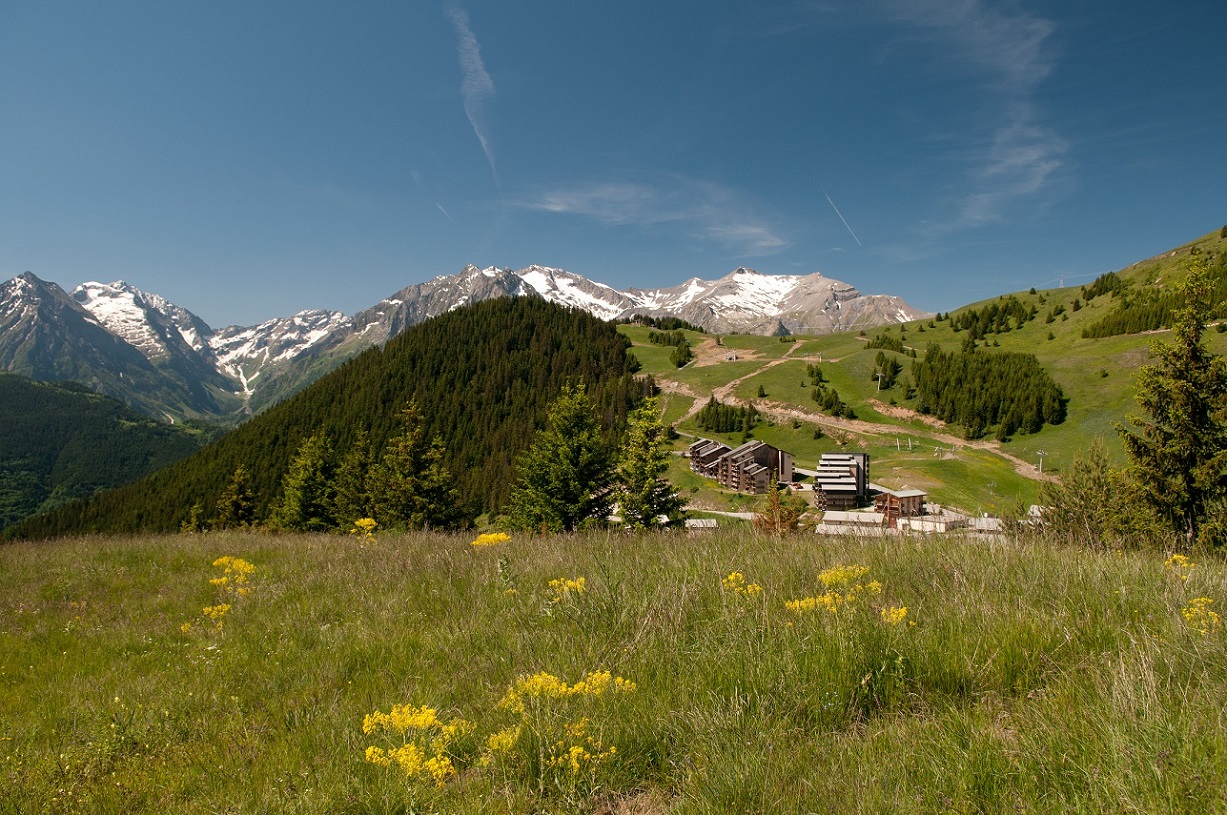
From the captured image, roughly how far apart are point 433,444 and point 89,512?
132 metres

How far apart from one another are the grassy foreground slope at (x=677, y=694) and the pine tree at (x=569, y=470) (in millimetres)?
21509

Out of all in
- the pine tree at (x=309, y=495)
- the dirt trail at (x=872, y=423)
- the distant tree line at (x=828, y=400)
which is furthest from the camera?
the distant tree line at (x=828, y=400)

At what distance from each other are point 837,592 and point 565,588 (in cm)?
256

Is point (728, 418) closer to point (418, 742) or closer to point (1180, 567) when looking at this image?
point (1180, 567)

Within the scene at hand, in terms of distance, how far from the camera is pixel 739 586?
5.21m

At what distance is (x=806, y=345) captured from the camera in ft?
433

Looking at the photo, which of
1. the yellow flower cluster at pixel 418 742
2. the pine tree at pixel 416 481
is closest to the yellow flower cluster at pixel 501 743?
the yellow flower cluster at pixel 418 742

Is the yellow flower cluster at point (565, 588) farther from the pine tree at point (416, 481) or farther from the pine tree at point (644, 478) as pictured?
the pine tree at point (416, 481)

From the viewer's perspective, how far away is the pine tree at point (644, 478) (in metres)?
28.4

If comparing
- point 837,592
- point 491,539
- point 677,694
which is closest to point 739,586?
point 837,592

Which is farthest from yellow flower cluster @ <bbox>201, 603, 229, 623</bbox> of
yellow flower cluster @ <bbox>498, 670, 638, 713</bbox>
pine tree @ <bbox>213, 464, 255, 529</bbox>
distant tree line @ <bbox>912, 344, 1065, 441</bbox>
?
distant tree line @ <bbox>912, 344, 1065, 441</bbox>

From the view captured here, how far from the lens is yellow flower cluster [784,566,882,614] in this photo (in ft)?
13.9

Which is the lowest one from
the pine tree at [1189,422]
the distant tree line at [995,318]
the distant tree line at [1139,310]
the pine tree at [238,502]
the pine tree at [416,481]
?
the pine tree at [238,502]

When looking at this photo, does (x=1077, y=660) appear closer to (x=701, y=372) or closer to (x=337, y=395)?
(x=701, y=372)
